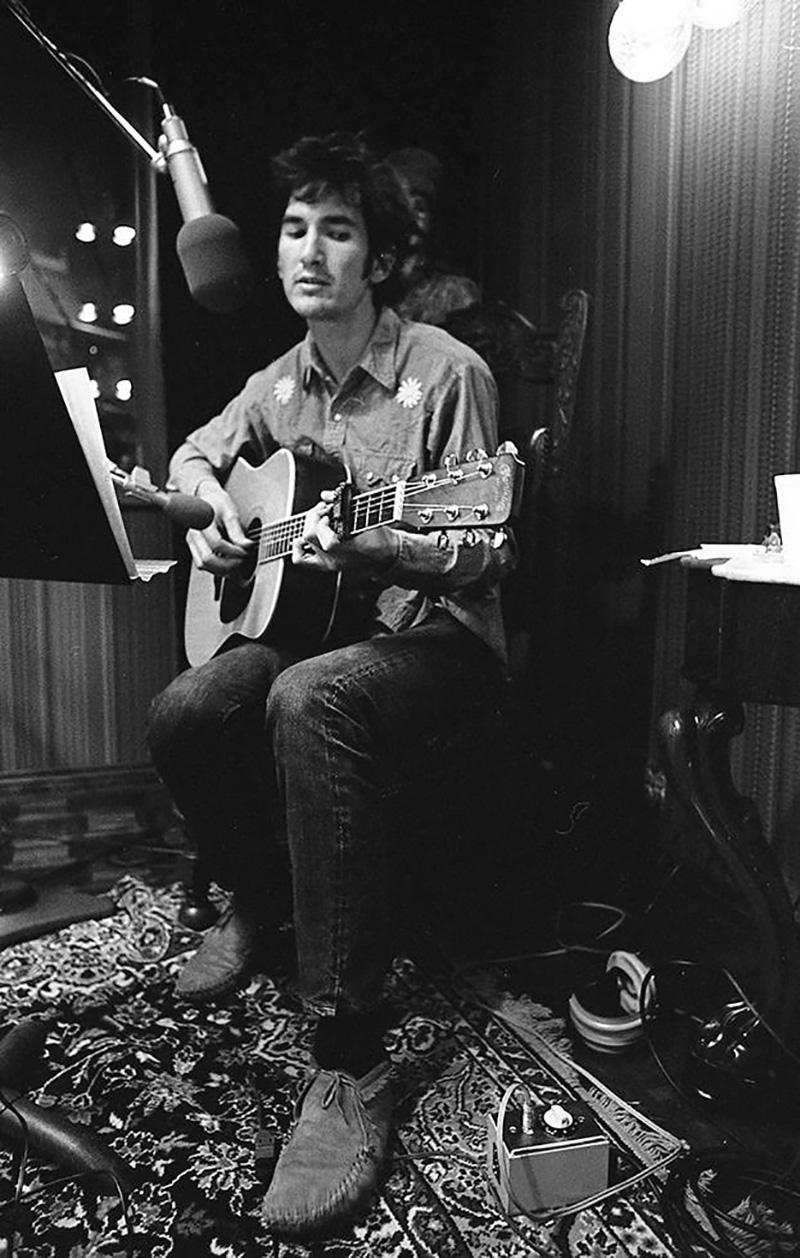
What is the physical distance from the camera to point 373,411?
5.09 ft

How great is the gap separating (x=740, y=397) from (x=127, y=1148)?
1.37 meters

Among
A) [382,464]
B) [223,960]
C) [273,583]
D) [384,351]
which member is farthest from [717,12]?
[223,960]

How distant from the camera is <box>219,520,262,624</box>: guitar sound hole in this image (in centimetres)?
156

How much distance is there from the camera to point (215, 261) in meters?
1.42

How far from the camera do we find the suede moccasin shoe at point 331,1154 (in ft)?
3.30

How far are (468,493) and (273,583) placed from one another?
0.40 m

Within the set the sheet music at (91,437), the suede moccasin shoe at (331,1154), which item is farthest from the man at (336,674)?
the sheet music at (91,437)

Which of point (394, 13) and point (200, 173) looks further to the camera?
point (394, 13)

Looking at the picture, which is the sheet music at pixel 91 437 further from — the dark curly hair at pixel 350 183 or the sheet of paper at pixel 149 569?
the dark curly hair at pixel 350 183

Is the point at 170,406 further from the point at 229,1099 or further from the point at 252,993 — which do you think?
the point at 229,1099

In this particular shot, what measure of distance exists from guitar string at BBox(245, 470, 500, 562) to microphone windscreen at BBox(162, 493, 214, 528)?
10cm

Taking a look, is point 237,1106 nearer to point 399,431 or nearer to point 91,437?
point 91,437

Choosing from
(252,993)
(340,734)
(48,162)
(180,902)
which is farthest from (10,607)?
(340,734)

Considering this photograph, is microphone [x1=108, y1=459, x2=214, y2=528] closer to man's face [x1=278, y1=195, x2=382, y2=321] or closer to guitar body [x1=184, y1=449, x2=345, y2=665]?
guitar body [x1=184, y1=449, x2=345, y2=665]
